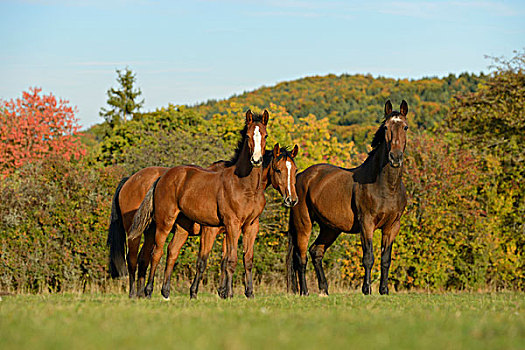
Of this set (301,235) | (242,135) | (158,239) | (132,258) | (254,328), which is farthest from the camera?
(301,235)

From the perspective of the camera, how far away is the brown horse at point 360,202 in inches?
404

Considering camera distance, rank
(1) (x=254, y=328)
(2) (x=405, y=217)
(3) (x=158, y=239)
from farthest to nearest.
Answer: (2) (x=405, y=217), (3) (x=158, y=239), (1) (x=254, y=328)

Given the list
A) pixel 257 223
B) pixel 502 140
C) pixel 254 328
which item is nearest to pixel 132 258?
pixel 257 223

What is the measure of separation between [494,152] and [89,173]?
418 inches

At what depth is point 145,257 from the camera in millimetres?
10688

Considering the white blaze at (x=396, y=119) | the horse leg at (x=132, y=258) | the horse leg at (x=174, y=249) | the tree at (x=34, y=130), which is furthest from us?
the tree at (x=34, y=130)

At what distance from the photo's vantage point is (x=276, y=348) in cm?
419

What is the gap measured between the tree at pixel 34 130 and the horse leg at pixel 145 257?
1667cm

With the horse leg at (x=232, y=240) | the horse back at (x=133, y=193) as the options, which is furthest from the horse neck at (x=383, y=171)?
the horse back at (x=133, y=193)

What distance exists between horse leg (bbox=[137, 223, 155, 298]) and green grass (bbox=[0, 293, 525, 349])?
11.1 ft

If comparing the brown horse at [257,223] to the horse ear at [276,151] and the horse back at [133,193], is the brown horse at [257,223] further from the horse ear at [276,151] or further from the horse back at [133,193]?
the horse back at [133,193]

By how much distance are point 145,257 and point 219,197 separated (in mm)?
2005

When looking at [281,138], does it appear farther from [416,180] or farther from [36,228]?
[36,228]

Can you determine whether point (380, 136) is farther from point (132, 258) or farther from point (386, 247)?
point (132, 258)
